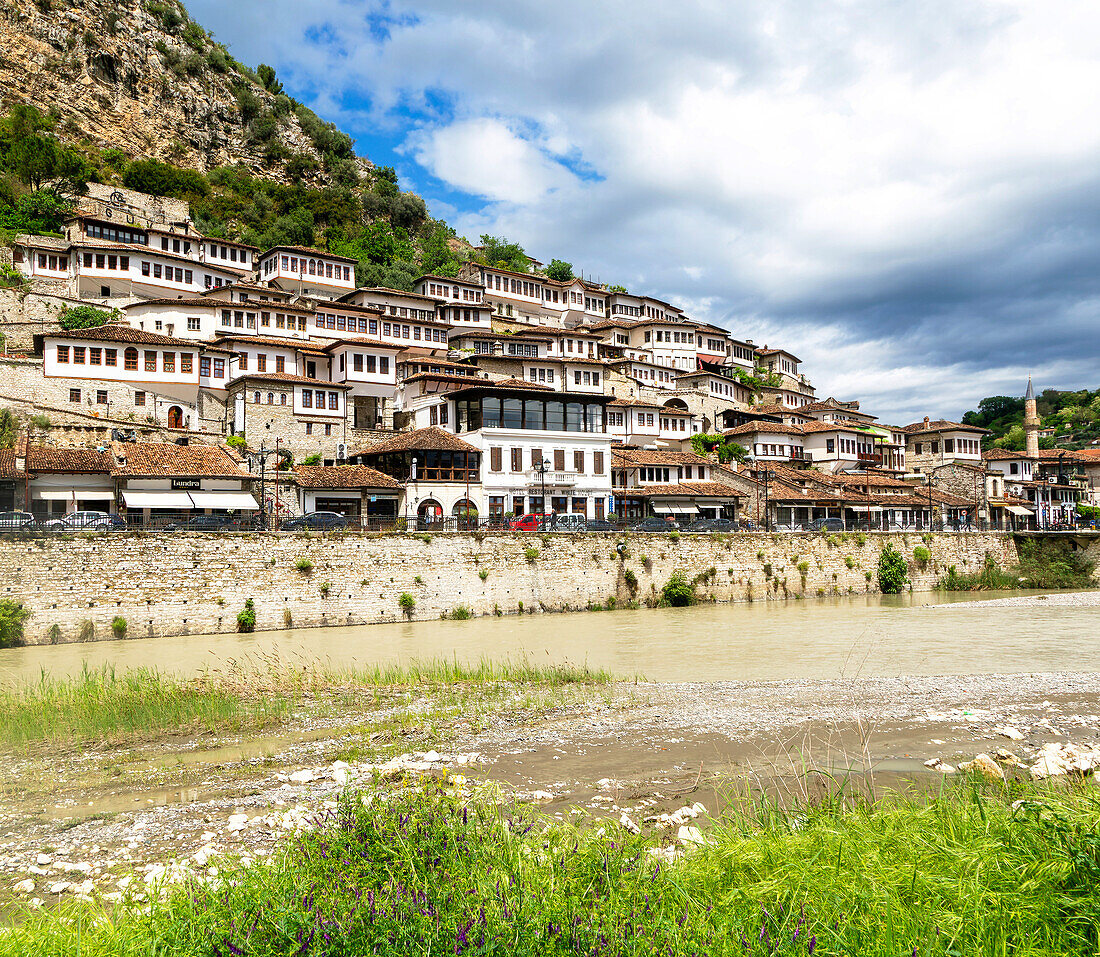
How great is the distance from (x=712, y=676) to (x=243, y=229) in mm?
92181

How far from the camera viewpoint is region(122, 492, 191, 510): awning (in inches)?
1398

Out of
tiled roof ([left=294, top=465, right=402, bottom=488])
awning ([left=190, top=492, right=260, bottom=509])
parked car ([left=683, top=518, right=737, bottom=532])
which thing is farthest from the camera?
parked car ([left=683, top=518, right=737, bottom=532])

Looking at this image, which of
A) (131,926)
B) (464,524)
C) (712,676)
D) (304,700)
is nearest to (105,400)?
(464,524)

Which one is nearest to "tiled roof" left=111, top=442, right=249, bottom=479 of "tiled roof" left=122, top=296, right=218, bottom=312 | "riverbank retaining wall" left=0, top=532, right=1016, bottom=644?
"riverbank retaining wall" left=0, top=532, right=1016, bottom=644

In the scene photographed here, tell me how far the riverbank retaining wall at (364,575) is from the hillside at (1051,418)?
96189 millimetres

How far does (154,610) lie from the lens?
28219mm

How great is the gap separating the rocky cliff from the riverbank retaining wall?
89.2 m

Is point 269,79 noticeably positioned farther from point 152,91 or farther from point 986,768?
point 986,768

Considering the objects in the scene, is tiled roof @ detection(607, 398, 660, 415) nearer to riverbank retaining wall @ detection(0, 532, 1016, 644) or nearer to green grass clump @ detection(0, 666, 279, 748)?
riverbank retaining wall @ detection(0, 532, 1016, 644)

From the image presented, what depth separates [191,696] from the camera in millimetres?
15477

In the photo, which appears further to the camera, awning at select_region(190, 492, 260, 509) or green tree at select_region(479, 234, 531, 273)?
green tree at select_region(479, 234, 531, 273)

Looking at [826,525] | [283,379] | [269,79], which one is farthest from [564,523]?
[269,79]

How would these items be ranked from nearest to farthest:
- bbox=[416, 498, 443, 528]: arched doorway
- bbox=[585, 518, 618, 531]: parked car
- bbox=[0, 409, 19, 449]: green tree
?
1. bbox=[585, 518, 618, 531]: parked car
2. bbox=[0, 409, 19, 449]: green tree
3. bbox=[416, 498, 443, 528]: arched doorway

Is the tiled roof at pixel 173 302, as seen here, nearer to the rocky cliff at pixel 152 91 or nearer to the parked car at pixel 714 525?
the parked car at pixel 714 525
